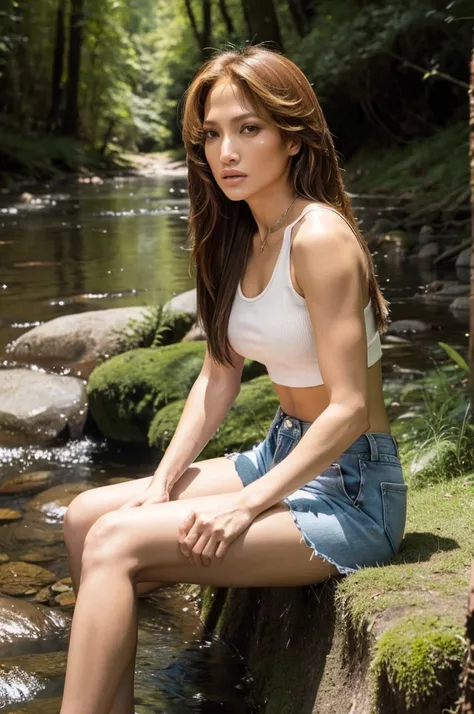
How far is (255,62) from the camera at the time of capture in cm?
267

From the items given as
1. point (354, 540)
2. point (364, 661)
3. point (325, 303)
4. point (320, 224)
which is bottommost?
point (364, 661)

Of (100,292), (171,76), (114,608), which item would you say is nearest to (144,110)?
(171,76)

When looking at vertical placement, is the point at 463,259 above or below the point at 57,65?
below

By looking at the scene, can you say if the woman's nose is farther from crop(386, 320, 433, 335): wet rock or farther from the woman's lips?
crop(386, 320, 433, 335): wet rock

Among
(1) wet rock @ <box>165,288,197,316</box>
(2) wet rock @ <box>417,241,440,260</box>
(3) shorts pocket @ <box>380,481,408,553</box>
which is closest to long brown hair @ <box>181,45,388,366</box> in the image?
(3) shorts pocket @ <box>380,481,408,553</box>

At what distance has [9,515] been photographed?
4855 millimetres

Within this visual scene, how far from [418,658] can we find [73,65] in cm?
3222

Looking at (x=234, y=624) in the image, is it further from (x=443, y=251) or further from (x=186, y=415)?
(x=443, y=251)

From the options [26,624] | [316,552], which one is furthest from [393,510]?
[26,624]

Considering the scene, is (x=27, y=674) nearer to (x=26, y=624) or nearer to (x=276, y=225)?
(x=26, y=624)

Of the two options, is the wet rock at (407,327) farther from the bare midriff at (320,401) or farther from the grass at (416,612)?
the bare midriff at (320,401)

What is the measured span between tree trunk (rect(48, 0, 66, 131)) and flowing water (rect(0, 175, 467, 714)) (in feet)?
35.2

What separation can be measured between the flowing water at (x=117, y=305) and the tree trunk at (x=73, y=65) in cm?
1006

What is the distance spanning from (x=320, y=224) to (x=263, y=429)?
97.2 inches
